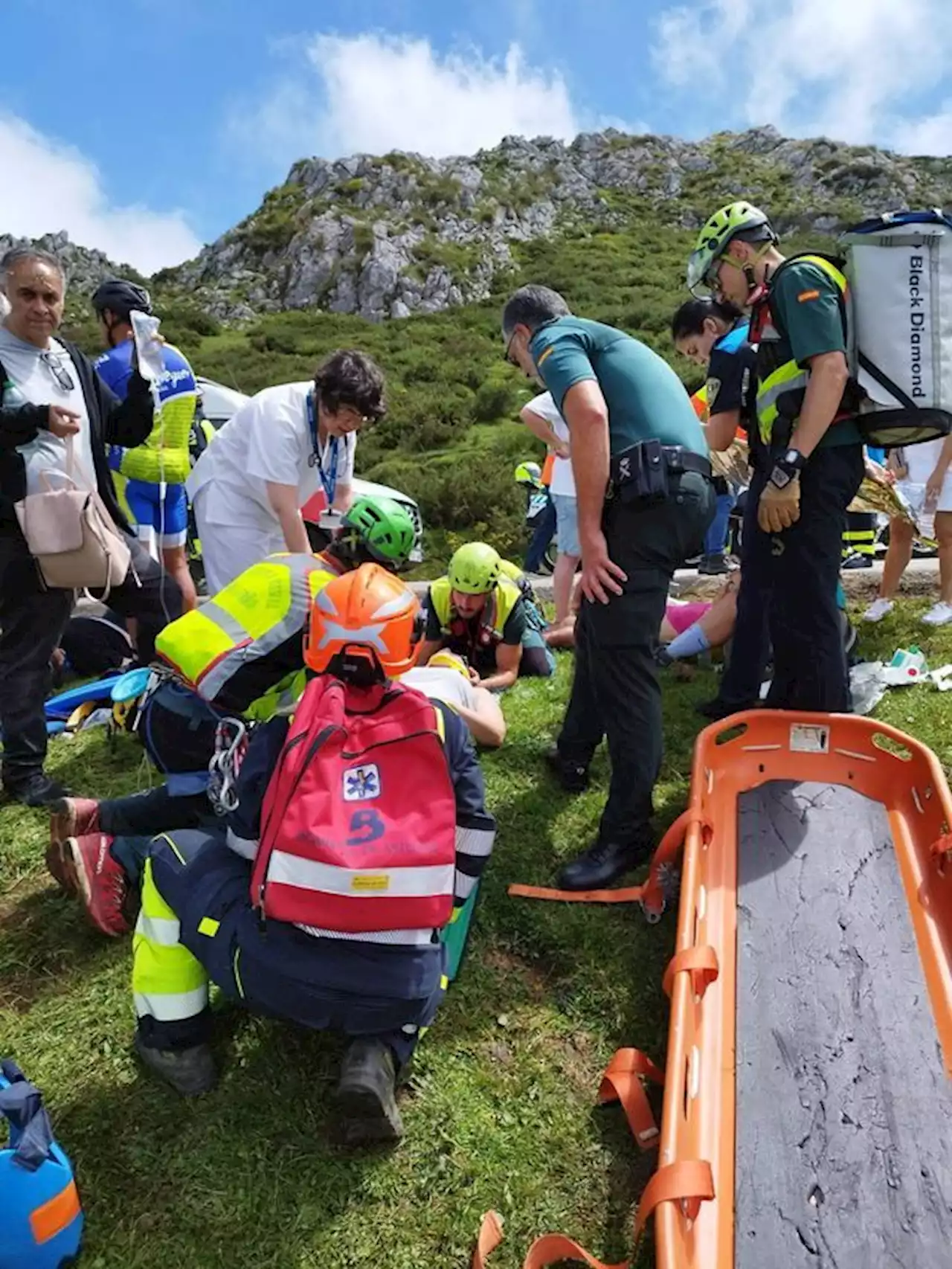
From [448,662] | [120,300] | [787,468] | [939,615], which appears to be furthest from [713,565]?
[120,300]

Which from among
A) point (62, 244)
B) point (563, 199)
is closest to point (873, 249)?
point (62, 244)

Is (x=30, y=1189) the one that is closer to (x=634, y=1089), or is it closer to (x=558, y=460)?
(x=634, y=1089)

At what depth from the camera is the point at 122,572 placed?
12.3 ft

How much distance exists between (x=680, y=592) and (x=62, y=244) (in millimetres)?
61575

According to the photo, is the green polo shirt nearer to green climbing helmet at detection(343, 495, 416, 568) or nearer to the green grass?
green climbing helmet at detection(343, 495, 416, 568)

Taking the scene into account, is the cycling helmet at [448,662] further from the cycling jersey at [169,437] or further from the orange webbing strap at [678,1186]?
the orange webbing strap at [678,1186]

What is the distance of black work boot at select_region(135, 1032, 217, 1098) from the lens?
242 cm

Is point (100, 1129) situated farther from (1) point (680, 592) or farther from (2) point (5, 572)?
(1) point (680, 592)

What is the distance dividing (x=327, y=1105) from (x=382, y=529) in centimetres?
181

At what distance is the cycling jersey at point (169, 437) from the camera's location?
5203 millimetres

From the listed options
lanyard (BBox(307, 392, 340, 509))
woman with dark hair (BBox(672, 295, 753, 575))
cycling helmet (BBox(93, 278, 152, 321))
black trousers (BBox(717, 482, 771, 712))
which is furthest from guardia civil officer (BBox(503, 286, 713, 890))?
cycling helmet (BBox(93, 278, 152, 321))

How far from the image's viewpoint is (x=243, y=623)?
285 cm

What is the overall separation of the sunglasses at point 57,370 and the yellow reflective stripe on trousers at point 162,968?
229 centimetres

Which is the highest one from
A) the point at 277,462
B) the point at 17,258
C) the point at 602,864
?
the point at 17,258
